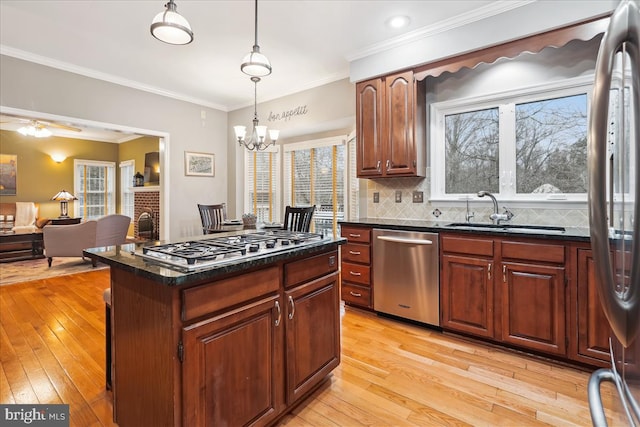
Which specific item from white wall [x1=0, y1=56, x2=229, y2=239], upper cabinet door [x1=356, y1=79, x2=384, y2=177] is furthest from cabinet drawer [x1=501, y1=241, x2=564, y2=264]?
white wall [x1=0, y1=56, x2=229, y2=239]

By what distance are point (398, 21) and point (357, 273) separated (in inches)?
94.0

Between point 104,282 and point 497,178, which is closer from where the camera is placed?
point 497,178

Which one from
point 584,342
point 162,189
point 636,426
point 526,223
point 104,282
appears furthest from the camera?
point 162,189

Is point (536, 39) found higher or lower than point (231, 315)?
higher

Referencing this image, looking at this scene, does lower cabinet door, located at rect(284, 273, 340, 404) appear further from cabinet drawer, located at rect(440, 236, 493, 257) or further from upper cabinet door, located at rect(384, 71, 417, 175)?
upper cabinet door, located at rect(384, 71, 417, 175)

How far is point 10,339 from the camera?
2684 mm

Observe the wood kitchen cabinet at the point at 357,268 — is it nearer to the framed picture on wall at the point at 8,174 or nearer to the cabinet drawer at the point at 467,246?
the cabinet drawer at the point at 467,246

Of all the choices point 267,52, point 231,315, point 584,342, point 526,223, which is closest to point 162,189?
point 267,52

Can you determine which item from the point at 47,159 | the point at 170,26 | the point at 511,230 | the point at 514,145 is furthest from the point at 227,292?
the point at 47,159

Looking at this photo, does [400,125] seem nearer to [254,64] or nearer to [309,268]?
[254,64]

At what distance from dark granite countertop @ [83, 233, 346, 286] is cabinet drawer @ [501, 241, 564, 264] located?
4.94 feet

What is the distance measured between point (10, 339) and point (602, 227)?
3.85m

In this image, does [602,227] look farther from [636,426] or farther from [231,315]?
[231,315]

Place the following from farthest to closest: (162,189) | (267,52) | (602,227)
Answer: (162,189)
(267,52)
(602,227)
